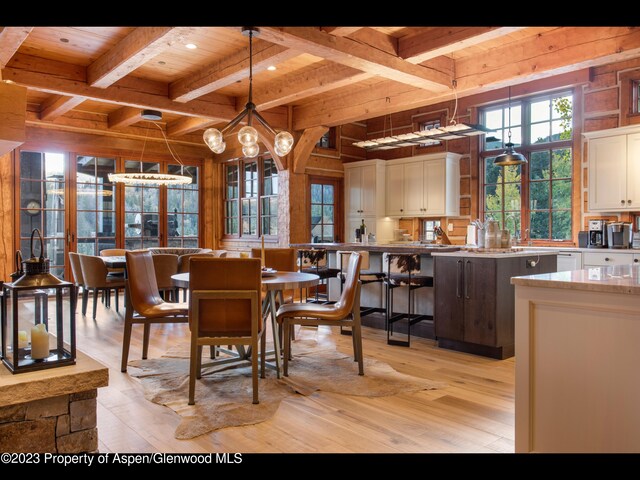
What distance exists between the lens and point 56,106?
260 inches

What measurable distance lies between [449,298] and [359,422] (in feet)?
6.64

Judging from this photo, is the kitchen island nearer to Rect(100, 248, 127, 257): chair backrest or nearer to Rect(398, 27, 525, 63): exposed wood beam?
Rect(398, 27, 525, 63): exposed wood beam

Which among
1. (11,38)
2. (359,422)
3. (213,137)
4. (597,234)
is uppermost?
(11,38)

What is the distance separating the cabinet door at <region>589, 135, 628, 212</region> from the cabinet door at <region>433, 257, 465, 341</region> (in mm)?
2837

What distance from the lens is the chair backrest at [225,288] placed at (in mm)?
3018

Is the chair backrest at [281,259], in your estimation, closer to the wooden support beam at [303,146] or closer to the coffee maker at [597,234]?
the wooden support beam at [303,146]

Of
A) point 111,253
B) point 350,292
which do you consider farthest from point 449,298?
point 111,253

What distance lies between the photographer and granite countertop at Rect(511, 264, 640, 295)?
6.33ft

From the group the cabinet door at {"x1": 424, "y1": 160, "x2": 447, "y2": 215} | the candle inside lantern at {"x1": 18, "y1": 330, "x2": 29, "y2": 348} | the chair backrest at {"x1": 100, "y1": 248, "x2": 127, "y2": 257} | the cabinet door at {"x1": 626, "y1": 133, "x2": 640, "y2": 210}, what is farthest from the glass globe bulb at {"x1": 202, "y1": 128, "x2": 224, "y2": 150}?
the cabinet door at {"x1": 626, "y1": 133, "x2": 640, "y2": 210}

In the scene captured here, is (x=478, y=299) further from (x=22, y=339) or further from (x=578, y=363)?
(x=22, y=339)

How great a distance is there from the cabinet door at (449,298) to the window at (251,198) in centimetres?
413
